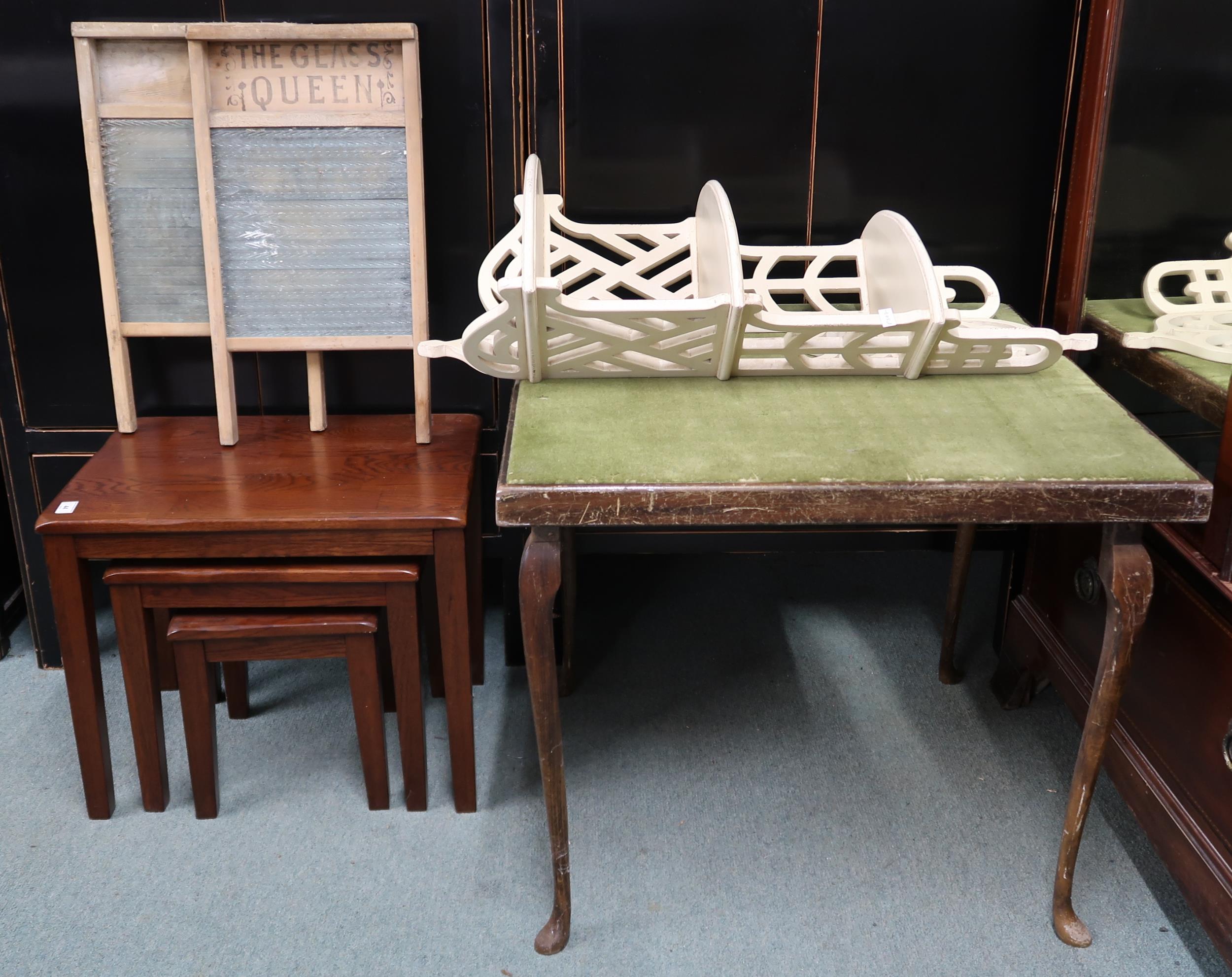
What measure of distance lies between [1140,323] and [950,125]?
21.9 inches

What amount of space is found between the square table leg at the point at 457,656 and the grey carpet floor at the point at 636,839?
9cm

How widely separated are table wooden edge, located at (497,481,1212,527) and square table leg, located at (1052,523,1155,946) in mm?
84

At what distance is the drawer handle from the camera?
195 cm

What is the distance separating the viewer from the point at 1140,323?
1.96 meters

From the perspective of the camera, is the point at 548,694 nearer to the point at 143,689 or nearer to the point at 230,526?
the point at 230,526

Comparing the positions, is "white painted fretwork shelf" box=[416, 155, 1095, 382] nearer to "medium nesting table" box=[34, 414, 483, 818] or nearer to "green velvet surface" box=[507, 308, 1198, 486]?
"green velvet surface" box=[507, 308, 1198, 486]

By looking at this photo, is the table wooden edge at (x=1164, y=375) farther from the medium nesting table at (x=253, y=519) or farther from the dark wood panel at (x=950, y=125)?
the medium nesting table at (x=253, y=519)

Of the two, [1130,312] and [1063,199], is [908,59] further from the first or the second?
[1130,312]

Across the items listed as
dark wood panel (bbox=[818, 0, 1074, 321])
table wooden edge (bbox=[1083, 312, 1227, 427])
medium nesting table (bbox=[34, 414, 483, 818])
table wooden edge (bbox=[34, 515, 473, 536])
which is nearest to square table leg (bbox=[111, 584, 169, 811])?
medium nesting table (bbox=[34, 414, 483, 818])

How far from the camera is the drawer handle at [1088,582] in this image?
6.39 ft

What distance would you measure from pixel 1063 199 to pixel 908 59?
16.6 inches

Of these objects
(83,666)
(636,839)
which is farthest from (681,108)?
(83,666)

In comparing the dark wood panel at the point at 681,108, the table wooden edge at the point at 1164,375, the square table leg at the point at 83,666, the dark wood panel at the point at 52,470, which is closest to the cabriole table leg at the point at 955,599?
the table wooden edge at the point at 1164,375

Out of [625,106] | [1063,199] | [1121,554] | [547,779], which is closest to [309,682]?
[547,779]
